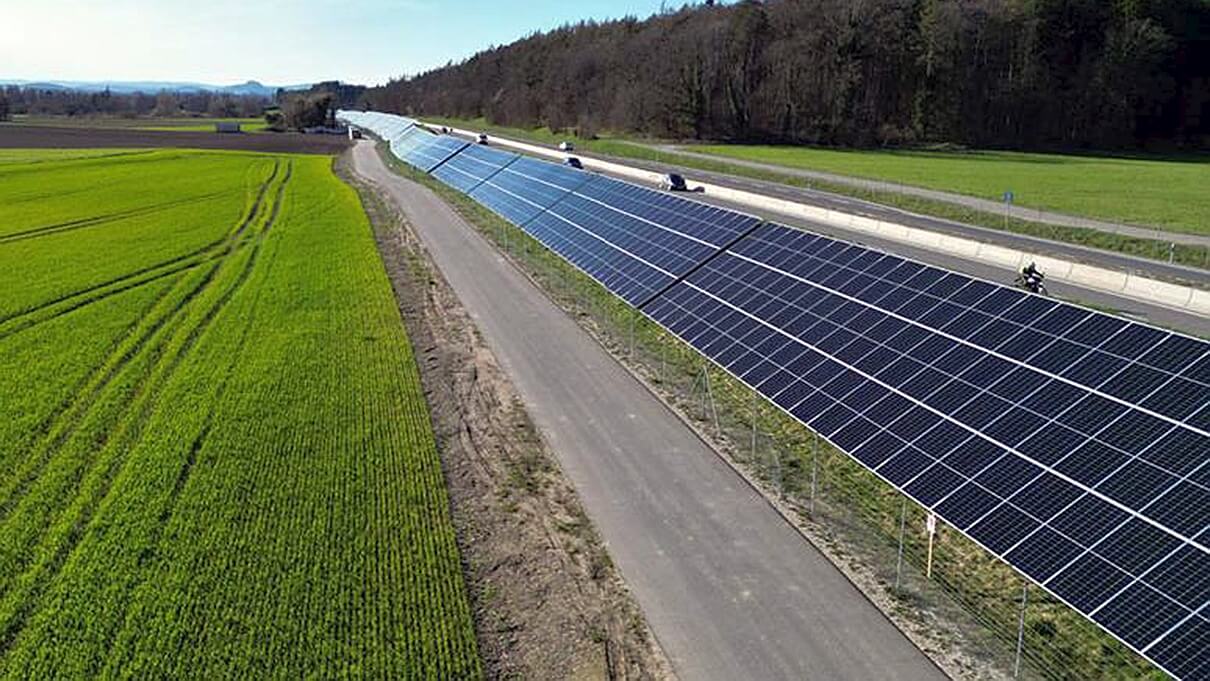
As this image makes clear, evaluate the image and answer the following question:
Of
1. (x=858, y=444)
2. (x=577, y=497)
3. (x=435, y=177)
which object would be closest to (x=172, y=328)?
(x=577, y=497)

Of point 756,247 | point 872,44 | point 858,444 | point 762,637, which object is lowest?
point 762,637

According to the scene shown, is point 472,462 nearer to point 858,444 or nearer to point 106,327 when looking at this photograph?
point 858,444

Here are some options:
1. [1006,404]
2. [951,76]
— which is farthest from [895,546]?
[951,76]

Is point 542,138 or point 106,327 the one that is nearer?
point 106,327

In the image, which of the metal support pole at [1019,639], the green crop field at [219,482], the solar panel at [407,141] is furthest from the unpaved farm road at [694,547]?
the solar panel at [407,141]

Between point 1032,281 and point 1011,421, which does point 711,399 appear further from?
point 1032,281

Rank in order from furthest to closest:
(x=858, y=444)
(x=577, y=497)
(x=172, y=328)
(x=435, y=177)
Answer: (x=435, y=177)
(x=172, y=328)
(x=577, y=497)
(x=858, y=444)
